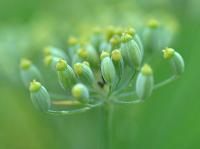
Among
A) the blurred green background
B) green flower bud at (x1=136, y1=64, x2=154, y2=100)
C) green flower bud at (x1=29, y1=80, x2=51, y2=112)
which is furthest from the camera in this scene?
the blurred green background

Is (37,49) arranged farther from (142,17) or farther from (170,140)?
(170,140)

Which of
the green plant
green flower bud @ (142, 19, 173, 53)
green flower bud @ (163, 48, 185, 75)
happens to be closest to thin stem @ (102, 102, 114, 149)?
the green plant

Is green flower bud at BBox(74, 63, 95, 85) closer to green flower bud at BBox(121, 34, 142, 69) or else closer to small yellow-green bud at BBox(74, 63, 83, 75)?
small yellow-green bud at BBox(74, 63, 83, 75)

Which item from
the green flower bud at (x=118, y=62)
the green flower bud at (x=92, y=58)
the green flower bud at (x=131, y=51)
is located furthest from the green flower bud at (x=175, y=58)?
the green flower bud at (x=92, y=58)

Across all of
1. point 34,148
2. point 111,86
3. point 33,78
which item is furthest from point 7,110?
point 111,86

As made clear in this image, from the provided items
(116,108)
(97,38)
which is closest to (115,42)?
(97,38)
